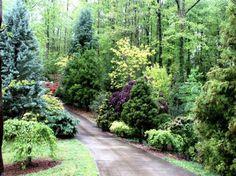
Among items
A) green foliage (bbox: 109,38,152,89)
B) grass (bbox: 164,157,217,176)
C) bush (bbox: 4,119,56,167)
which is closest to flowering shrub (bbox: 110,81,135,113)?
green foliage (bbox: 109,38,152,89)

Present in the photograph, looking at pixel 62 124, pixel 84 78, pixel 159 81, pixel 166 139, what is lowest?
pixel 166 139

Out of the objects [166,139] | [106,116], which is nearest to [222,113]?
[166,139]

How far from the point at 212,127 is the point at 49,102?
39.5 ft

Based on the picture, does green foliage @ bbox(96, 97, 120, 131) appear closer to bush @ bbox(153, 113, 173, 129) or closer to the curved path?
the curved path

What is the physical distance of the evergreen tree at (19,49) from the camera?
19.5 m

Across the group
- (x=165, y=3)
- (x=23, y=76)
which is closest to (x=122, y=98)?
(x=23, y=76)

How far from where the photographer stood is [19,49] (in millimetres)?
19891

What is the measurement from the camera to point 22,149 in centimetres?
1227

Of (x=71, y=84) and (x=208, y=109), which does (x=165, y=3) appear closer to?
(x=71, y=84)

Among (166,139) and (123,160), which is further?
(166,139)

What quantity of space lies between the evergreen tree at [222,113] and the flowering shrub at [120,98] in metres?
10.8

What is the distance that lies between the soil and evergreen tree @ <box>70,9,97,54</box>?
23.3 m

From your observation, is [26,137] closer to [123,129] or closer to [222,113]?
[222,113]

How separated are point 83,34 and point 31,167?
2500cm
